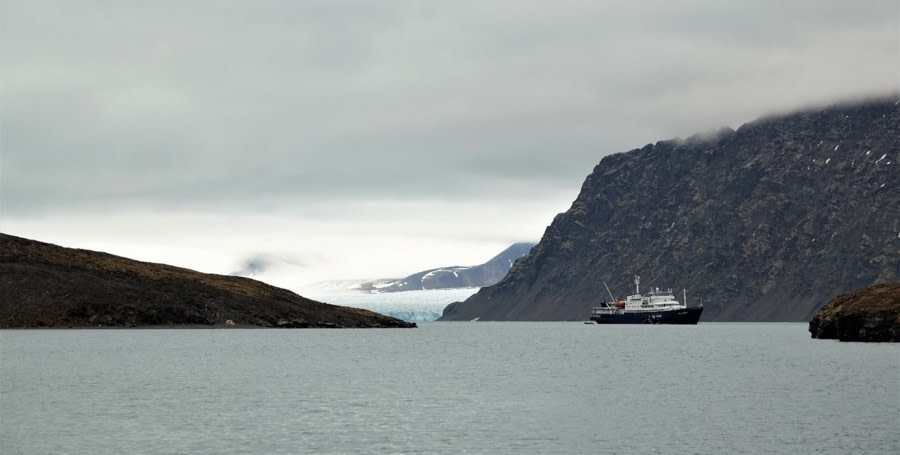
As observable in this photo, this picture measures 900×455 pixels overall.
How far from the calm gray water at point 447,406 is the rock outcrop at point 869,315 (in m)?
34.0

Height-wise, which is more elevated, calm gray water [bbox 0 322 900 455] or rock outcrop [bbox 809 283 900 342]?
rock outcrop [bbox 809 283 900 342]

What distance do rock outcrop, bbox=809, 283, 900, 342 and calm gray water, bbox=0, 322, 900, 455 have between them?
3395 cm

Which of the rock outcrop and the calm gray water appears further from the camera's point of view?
the rock outcrop

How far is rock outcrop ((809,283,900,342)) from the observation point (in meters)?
149

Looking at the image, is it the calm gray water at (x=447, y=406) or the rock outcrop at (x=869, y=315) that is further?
the rock outcrop at (x=869, y=315)

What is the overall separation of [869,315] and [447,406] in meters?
108

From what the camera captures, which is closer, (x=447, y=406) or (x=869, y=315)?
(x=447, y=406)

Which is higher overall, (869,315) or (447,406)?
(869,315)

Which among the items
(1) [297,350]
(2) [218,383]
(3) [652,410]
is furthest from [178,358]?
(3) [652,410]

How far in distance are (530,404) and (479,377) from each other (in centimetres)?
2447

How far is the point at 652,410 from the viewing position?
63.7 metres

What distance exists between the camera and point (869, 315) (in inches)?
6024

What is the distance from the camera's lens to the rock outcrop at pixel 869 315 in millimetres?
148875

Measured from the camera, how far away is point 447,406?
217 ft
